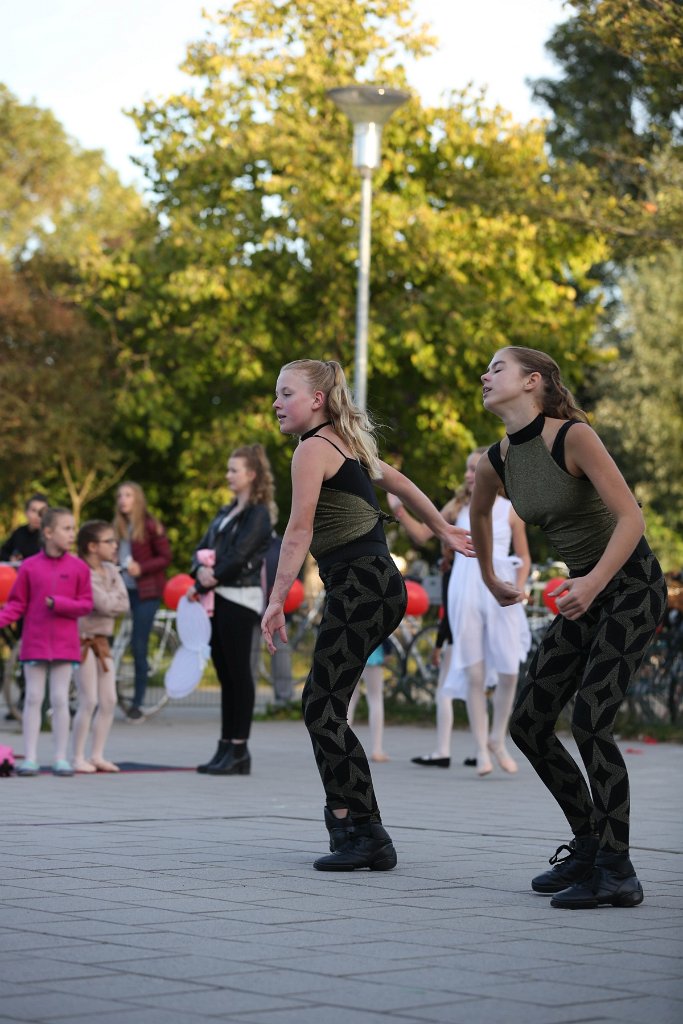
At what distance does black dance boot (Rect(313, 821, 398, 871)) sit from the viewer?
6.54 meters

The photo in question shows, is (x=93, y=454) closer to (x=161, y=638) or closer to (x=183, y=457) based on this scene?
(x=183, y=457)

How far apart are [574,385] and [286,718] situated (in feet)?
62.6

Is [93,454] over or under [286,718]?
over

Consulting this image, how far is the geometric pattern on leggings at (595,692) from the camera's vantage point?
580 cm

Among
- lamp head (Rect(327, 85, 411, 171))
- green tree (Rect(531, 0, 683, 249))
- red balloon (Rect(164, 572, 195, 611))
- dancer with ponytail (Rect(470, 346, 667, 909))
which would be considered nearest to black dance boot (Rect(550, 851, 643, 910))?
dancer with ponytail (Rect(470, 346, 667, 909))

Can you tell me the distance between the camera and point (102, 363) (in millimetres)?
30125

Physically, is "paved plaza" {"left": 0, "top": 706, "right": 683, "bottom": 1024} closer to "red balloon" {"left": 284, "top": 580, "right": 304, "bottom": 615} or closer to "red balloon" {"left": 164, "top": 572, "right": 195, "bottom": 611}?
"red balloon" {"left": 164, "top": 572, "right": 195, "bottom": 611}

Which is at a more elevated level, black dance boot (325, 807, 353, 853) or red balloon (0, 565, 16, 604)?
red balloon (0, 565, 16, 604)

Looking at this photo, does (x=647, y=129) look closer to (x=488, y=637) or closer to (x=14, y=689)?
(x=14, y=689)

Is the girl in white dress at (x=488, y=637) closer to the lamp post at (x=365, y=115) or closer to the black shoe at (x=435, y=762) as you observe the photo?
the black shoe at (x=435, y=762)

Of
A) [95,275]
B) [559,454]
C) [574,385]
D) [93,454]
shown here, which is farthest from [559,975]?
[574,385]

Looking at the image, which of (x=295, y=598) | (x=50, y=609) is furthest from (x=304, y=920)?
(x=295, y=598)

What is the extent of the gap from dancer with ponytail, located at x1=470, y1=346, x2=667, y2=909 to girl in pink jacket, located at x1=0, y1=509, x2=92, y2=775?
15.6 feet

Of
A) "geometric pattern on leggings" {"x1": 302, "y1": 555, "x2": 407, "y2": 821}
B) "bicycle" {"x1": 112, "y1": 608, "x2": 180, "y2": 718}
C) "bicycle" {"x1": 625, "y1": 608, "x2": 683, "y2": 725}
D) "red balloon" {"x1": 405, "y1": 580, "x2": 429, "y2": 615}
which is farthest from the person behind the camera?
"red balloon" {"x1": 405, "y1": 580, "x2": 429, "y2": 615}
